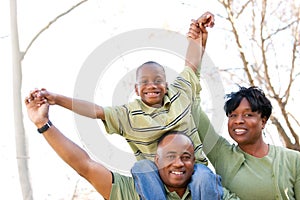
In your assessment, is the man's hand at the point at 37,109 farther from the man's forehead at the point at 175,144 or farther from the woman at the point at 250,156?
the woman at the point at 250,156

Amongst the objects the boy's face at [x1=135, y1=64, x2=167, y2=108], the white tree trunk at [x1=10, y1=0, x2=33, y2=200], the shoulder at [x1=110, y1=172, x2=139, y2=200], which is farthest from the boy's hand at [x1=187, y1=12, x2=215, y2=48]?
the white tree trunk at [x1=10, y1=0, x2=33, y2=200]

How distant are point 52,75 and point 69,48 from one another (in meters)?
0.28

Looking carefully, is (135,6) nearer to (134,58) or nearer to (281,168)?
(134,58)

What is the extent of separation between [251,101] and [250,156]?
0.24m

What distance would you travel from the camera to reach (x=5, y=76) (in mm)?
4324

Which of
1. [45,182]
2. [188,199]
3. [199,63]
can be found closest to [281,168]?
[188,199]

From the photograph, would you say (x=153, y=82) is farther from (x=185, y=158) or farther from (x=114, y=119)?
(x=185, y=158)

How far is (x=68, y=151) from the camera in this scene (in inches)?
72.5

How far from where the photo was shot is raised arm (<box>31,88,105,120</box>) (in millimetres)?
1908

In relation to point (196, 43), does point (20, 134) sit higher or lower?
lower

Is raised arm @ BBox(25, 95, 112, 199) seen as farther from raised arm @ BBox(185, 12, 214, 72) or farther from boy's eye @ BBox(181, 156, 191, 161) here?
raised arm @ BBox(185, 12, 214, 72)

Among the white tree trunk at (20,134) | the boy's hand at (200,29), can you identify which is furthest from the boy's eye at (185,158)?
the white tree trunk at (20,134)

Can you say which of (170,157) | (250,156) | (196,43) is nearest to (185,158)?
(170,157)

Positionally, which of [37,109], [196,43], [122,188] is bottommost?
[122,188]
